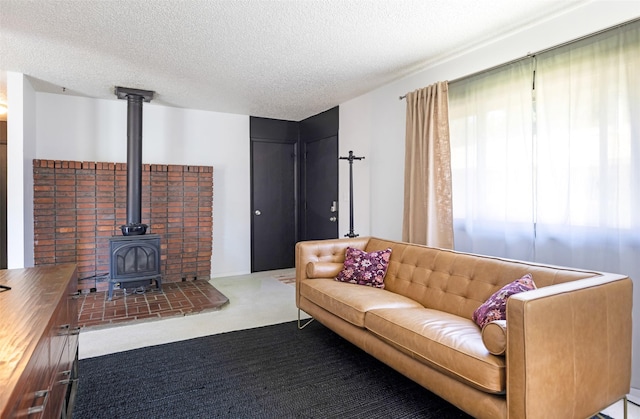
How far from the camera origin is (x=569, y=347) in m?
1.60

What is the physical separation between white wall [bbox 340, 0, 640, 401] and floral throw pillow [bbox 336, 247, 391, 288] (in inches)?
37.7

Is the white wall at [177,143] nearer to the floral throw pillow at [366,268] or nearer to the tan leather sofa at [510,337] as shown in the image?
the floral throw pillow at [366,268]

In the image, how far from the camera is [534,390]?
4.86 ft

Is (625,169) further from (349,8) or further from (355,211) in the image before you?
(355,211)

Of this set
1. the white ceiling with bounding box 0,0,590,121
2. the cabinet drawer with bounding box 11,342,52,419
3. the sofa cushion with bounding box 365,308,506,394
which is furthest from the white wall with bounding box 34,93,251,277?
the cabinet drawer with bounding box 11,342,52,419

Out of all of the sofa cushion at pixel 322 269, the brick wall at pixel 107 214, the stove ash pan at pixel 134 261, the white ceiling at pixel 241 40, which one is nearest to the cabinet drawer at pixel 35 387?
the sofa cushion at pixel 322 269

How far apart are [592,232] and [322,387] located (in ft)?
6.36

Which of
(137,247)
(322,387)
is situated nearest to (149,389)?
(322,387)

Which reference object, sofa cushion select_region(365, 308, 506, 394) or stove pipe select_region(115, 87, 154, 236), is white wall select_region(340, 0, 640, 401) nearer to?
sofa cushion select_region(365, 308, 506, 394)

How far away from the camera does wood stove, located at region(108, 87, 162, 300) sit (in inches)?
163

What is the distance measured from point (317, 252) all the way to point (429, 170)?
124 cm

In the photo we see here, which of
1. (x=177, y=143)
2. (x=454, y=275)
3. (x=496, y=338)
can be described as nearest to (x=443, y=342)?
(x=496, y=338)

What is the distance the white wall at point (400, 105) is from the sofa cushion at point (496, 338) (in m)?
1.20

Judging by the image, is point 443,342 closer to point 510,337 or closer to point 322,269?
point 510,337
